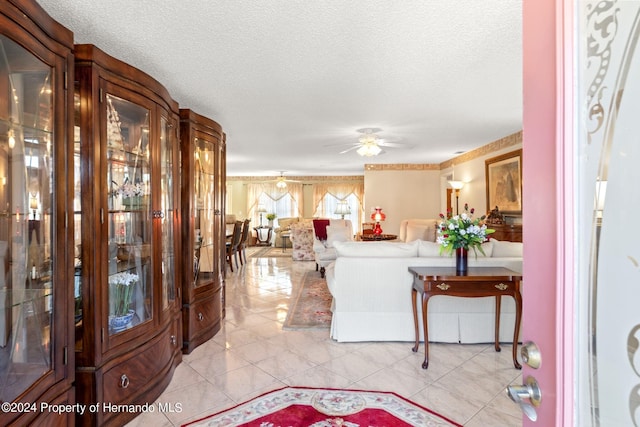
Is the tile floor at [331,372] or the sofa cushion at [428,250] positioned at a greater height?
the sofa cushion at [428,250]

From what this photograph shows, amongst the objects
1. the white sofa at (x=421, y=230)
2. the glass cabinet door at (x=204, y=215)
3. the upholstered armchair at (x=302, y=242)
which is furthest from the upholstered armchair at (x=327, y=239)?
the glass cabinet door at (x=204, y=215)

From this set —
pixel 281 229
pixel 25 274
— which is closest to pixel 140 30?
pixel 25 274

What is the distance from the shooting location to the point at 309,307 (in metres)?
4.10

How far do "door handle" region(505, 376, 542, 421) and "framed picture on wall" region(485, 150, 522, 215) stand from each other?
480 centimetres

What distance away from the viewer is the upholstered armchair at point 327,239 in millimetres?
5275

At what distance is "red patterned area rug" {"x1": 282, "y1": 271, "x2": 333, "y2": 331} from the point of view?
3502 mm

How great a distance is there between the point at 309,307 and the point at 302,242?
11.8 feet

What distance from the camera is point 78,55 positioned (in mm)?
1691

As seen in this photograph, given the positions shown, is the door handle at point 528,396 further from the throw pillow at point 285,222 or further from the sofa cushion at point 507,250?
the throw pillow at point 285,222

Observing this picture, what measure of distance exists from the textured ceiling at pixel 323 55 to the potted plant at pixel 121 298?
165 cm

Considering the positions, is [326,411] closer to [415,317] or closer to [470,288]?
[415,317]

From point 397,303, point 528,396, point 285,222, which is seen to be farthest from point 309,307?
point 285,222

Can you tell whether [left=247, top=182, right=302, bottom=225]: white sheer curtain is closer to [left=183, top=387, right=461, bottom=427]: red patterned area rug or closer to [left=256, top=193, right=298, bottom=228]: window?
[left=256, top=193, right=298, bottom=228]: window

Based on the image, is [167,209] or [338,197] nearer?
[167,209]
